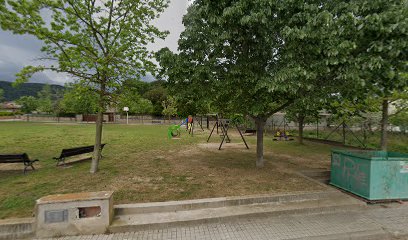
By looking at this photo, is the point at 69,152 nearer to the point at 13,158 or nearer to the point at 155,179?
the point at 13,158

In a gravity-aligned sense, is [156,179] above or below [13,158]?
below

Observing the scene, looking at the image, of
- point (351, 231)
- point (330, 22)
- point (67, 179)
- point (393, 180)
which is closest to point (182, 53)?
point (330, 22)

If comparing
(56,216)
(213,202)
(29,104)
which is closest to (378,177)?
(213,202)

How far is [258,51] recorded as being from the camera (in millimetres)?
6383

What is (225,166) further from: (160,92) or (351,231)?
(160,92)

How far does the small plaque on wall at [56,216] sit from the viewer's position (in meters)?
3.92

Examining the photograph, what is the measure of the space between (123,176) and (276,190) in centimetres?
476

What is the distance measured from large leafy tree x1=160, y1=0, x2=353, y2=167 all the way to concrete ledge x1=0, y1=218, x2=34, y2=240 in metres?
4.69

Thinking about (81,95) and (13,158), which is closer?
(81,95)

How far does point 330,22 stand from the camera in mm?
4469

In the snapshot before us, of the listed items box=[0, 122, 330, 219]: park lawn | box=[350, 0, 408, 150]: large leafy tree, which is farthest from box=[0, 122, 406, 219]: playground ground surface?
box=[350, 0, 408, 150]: large leafy tree

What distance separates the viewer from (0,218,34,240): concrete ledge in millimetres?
3795

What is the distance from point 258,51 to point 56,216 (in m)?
6.36

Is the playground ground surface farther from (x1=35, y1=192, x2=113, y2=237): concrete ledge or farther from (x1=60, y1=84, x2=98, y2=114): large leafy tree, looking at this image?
(x1=60, y1=84, x2=98, y2=114): large leafy tree
